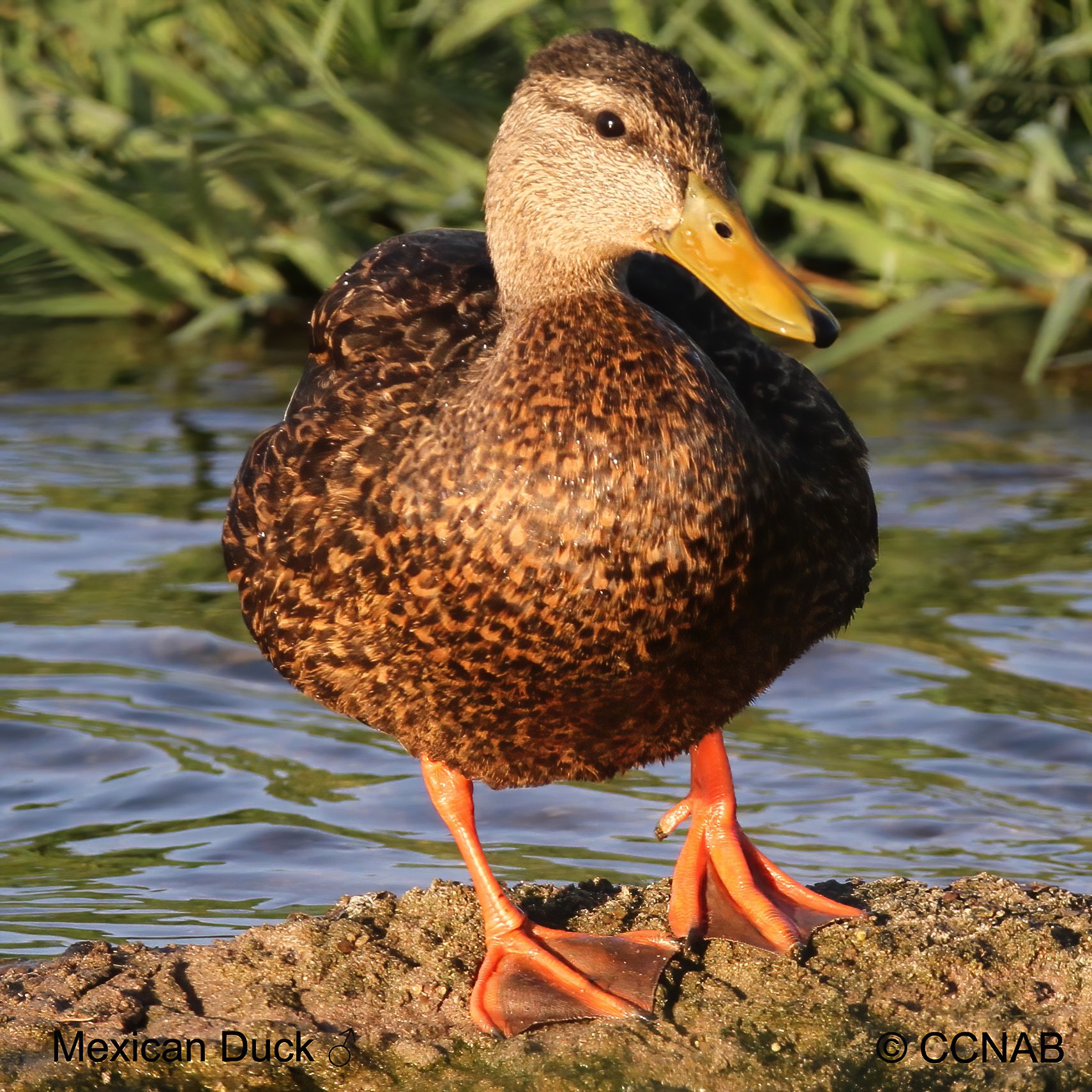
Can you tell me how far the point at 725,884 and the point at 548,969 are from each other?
451 mm

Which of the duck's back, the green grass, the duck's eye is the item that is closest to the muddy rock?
the duck's back

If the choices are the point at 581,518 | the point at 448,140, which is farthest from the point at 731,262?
the point at 448,140

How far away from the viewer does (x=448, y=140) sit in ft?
25.8

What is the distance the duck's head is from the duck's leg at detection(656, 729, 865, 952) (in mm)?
840

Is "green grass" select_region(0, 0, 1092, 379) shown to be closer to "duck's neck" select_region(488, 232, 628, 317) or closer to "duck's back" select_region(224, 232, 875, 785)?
"duck's back" select_region(224, 232, 875, 785)

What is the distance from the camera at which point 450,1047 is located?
3256 mm

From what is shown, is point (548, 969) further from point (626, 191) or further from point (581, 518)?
point (626, 191)

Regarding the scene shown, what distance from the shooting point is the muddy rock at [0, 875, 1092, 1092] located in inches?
124

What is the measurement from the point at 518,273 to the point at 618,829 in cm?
141

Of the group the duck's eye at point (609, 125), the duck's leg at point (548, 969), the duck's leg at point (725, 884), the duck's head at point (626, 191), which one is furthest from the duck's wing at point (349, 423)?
the duck's leg at point (725, 884)

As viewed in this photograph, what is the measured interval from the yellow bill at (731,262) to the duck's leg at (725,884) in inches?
31.6

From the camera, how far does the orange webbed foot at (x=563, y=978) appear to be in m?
3.33

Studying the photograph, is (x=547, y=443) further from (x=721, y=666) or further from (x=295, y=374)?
(x=295, y=374)

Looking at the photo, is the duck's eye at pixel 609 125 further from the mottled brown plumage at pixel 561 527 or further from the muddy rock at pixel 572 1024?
the muddy rock at pixel 572 1024
